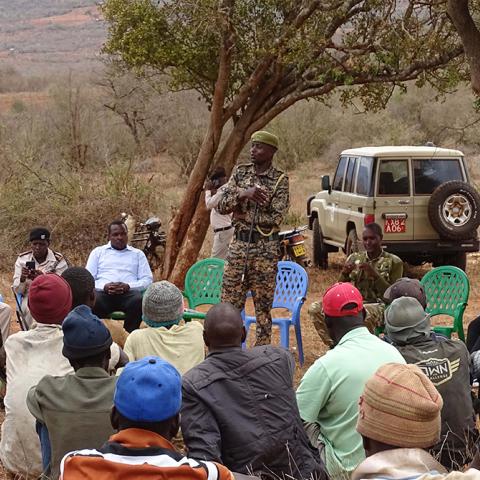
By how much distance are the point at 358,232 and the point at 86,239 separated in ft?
11.7

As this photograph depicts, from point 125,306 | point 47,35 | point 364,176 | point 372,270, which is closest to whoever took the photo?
point 372,270

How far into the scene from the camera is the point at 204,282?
25.1 feet

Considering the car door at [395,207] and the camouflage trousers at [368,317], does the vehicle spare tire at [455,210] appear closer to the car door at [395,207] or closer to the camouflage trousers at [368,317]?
the car door at [395,207]

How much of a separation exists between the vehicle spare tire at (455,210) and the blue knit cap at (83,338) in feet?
22.8

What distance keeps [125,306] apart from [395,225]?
4.30 meters

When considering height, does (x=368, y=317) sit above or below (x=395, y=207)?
below

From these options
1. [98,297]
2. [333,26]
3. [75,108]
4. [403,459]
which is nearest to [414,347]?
[403,459]

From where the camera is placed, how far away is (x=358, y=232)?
10641 millimetres

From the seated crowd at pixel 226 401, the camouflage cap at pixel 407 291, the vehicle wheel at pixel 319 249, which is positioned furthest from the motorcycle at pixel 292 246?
the seated crowd at pixel 226 401

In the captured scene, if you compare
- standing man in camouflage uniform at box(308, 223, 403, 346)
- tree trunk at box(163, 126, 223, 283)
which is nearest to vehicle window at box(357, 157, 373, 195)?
tree trunk at box(163, 126, 223, 283)

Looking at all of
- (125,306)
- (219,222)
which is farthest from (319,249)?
(125,306)

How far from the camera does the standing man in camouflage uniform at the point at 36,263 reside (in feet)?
23.1

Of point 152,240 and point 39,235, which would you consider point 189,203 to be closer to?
point 152,240

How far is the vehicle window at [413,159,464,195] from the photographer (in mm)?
10383
